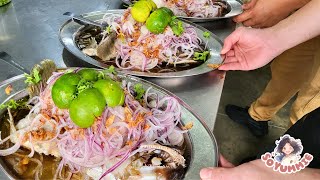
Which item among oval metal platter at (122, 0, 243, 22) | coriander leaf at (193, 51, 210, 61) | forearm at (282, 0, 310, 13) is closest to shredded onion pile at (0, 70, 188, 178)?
coriander leaf at (193, 51, 210, 61)

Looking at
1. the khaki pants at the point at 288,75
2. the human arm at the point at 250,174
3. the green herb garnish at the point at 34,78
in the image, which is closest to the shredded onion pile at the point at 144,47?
the green herb garnish at the point at 34,78

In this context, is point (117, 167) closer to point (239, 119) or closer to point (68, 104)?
point (68, 104)

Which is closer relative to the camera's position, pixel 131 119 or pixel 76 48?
pixel 131 119

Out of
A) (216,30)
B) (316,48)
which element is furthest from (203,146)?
(316,48)

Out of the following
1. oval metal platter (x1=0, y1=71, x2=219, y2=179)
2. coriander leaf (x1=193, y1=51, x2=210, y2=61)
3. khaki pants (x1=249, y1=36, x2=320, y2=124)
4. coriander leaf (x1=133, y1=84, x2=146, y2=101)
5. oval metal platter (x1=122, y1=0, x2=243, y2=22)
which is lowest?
khaki pants (x1=249, y1=36, x2=320, y2=124)

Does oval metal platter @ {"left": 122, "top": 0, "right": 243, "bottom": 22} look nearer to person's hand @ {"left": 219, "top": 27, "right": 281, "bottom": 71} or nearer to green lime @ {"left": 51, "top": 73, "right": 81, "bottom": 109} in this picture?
person's hand @ {"left": 219, "top": 27, "right": 281, "bottom": 71}


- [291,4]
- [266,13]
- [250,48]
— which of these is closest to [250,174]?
[250,48]

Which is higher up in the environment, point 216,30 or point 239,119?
point 216,30

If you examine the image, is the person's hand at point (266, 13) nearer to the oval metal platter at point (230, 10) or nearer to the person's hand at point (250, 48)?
the oval metal platter at point (230, 10)
